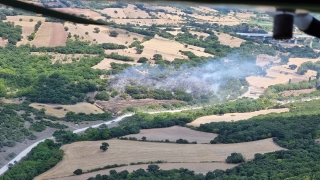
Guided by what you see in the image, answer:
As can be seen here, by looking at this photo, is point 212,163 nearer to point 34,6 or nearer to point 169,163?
point 169,163

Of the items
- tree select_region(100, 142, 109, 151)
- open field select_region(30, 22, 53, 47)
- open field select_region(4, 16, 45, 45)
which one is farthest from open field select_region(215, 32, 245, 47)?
tree select_region(100, 142, 109, 151)

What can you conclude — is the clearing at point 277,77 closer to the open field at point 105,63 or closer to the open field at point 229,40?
the open field at point 229,40

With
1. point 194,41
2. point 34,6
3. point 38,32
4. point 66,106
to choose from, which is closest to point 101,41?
point 38,32

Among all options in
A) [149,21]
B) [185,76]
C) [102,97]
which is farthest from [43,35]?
[149,21]

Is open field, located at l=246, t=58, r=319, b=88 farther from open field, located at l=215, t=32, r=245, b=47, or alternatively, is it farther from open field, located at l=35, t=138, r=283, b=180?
open field, located at l=35, t=138, r=283, b=180

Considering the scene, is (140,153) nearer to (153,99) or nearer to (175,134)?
(175,134)

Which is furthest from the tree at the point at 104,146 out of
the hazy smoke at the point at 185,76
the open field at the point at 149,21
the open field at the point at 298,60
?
the open field at the point at 149,21
